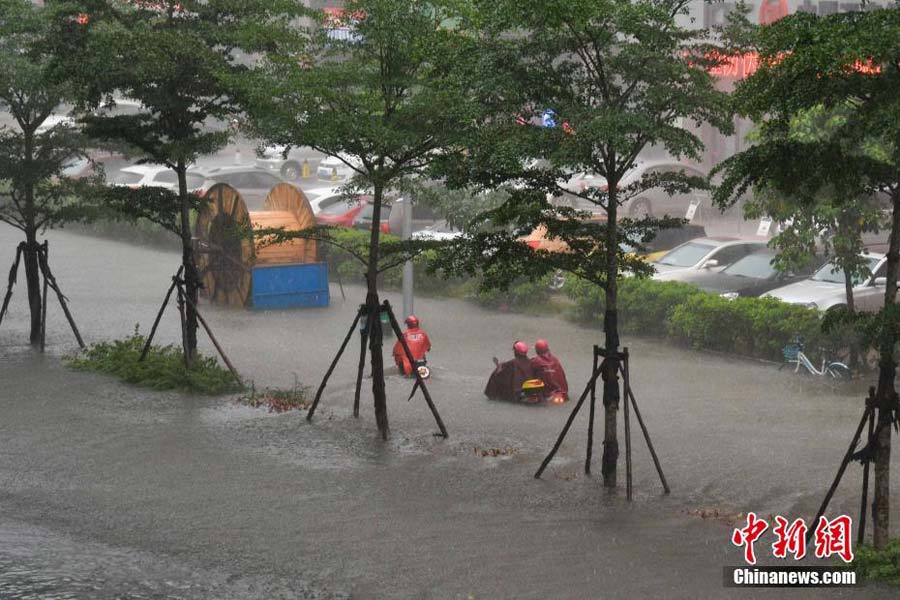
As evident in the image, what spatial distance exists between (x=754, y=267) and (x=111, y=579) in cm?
1650

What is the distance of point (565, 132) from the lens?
1140 cm

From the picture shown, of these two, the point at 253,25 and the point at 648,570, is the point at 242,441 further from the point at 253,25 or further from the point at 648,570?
the point at 648,570

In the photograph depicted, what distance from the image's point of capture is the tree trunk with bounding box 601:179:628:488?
476 inches

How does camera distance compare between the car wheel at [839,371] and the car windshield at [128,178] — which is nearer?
the car wheel at [839,371]

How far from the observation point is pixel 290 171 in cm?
4753

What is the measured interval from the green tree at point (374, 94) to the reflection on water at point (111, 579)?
16.5 feet

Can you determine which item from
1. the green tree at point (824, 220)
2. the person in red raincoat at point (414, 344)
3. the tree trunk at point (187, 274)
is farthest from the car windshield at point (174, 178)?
the green tree at point (824, 220)

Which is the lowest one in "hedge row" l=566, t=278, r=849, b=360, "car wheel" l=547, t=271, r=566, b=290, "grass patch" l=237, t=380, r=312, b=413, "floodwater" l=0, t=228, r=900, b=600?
"floodwater" l=0, t=228, r=900, b=600

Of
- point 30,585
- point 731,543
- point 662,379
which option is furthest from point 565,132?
point 662,379

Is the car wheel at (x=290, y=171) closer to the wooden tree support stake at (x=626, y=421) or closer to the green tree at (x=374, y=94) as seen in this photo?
the green tree at (x=374, y=94)

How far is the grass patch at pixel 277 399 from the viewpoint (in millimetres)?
15562

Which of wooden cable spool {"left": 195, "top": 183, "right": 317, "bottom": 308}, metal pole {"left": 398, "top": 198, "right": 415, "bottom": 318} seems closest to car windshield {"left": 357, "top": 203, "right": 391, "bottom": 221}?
wooden cable spool {"left": 195, "top": 183, "right": 317, "bottom": 308}

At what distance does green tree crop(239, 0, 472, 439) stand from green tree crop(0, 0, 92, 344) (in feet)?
14.8

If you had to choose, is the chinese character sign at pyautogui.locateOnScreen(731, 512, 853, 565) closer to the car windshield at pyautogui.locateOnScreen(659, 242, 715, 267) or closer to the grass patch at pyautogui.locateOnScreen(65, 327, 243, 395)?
the grass patch at pyautogui.locateOnScreen(65, 327, 243, 395)
